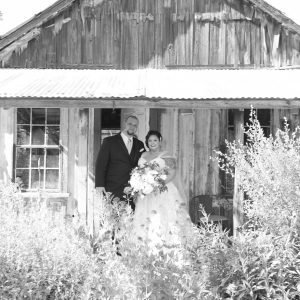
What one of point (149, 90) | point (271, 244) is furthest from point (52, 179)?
point (271, 244)

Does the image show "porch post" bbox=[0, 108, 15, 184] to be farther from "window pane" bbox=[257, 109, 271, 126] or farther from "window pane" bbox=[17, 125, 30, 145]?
"window pane" bbox=[257, 109, 271, 126]

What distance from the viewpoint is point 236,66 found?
9742 mm

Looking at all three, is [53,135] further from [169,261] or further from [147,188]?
[169,261]

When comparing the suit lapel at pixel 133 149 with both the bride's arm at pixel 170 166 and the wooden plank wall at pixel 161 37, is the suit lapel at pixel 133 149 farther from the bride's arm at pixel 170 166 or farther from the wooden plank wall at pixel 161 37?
the wooden plank wall at pixel 161 37

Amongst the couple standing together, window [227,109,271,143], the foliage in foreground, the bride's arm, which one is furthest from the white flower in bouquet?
window [227,109,271,143]

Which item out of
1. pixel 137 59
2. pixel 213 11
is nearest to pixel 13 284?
pixel 137 59

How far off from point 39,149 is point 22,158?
36 centimetres

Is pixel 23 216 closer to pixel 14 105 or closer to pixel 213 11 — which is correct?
pixel 14 105

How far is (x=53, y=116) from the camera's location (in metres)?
9.63

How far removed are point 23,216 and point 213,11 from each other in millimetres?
6331

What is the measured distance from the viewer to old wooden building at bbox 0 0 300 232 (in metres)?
9.45

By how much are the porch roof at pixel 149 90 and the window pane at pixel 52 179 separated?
1.89 meters

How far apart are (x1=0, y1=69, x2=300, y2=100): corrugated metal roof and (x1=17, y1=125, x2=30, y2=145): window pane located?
109 centimetres

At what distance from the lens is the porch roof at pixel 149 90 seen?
7125 mm
